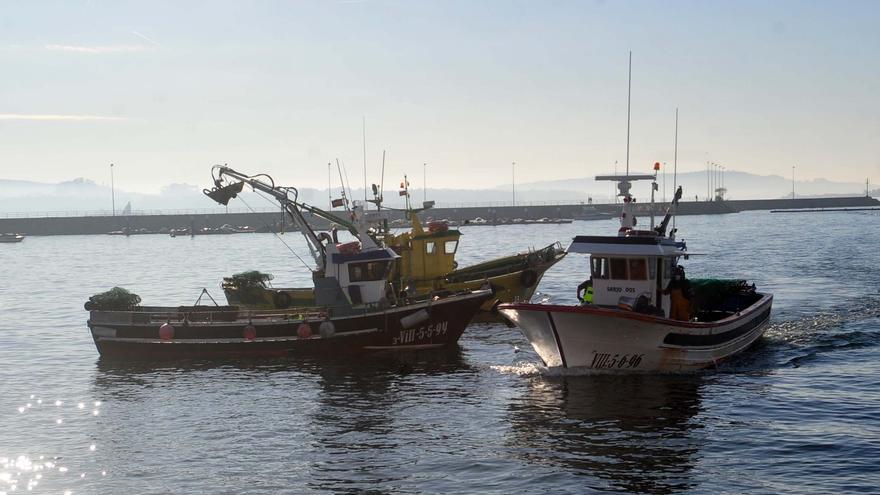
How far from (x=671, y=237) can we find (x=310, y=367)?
13.3 metres

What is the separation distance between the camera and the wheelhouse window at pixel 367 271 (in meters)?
37.4

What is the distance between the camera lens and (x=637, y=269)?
31203mm

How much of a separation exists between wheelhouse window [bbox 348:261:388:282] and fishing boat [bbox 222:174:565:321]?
0.48 meters

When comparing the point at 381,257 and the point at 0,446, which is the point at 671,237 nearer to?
the point at 381,257

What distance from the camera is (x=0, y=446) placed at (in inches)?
999

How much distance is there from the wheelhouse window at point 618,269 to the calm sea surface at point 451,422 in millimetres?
3225

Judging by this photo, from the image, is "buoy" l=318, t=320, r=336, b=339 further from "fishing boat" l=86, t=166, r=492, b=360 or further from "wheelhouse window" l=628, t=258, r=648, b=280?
"wheelhouse window" l=628, t=258, r=648, b=280

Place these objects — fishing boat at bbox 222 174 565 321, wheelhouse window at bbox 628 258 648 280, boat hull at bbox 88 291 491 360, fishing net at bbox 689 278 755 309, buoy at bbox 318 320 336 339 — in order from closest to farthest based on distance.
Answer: wheelhouse window at bbox 628 258 648 280 < buoy at bbox 318 320 336 339 < boat hull at bbox 88 291 491 360 < fishing net at bbox 689 278 755 309 < fishing boat at bbox 222 174 565 321

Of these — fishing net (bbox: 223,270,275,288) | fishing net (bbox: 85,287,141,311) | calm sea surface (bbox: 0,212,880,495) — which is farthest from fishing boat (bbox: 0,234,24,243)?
fishing net (bbox: 85,287,141,311)

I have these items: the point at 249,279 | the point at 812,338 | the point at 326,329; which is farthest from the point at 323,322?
the point at 812,338

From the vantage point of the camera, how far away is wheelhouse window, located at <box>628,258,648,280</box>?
31078 millimetres

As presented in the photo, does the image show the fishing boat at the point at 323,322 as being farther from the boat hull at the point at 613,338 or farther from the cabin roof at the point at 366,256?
the boat hull at the point at 613,338

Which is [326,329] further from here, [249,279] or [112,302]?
[112,302]

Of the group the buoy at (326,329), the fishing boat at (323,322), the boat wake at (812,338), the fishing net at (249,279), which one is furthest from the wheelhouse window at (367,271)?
the boat wake at (812,338)
